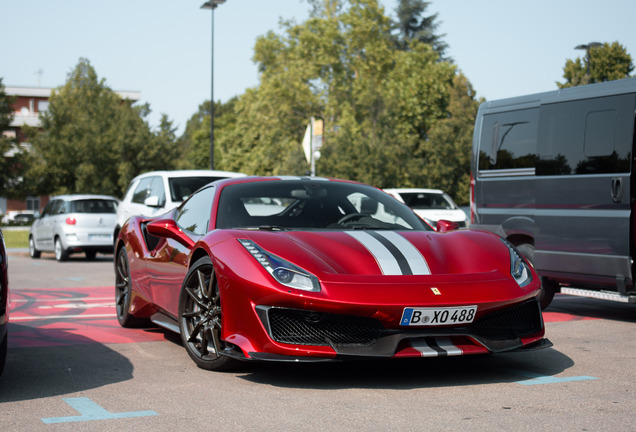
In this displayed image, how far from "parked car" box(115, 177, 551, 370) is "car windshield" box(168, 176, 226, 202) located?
6.80m

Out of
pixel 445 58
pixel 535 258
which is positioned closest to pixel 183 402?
pixel 535 258

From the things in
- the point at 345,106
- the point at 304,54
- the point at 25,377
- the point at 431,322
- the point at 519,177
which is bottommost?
the point at 25,377

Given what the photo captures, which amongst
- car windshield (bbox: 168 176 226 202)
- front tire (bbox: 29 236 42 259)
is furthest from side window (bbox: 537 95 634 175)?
front tire (bbox: 29 236 42 259)

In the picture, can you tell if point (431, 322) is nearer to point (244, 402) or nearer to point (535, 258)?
point (244, 402)

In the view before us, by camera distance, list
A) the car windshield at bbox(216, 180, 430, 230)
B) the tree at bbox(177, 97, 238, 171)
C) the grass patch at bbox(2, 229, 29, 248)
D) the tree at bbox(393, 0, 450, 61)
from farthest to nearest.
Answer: the tree at bbox(177, 97, 238, 171) < the tree at bbox(393, 0, 450, 61) < the grass patch at bbox(2, 229, 29, 248) < the car windshield at bbox(216, 180, 430, 230)

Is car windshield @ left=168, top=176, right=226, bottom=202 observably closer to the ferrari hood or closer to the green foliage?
the ferrari hood

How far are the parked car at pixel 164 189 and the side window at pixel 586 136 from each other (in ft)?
17.4

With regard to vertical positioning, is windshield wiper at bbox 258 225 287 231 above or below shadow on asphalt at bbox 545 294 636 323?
above

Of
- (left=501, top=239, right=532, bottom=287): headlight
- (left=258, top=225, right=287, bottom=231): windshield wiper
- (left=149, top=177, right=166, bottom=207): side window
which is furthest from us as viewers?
(left=149, top=177, right=166, bottom=207): side window

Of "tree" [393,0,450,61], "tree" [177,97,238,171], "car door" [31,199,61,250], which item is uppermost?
"tree" [393,0,450,61]

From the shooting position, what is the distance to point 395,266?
16.9ft

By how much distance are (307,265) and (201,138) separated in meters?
93.0

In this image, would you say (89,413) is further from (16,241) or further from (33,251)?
(16,241)

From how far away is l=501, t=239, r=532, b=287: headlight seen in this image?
5406 mm
